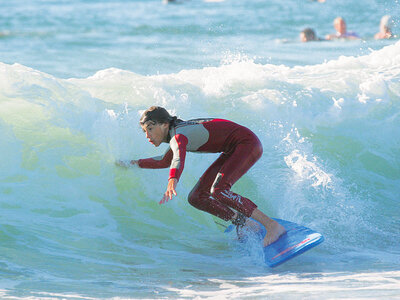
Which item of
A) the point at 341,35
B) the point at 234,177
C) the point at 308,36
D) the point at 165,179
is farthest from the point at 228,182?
the point at 341,35

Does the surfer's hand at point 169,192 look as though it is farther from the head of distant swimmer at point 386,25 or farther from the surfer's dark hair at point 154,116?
the head of distant swimmer at point 386,25

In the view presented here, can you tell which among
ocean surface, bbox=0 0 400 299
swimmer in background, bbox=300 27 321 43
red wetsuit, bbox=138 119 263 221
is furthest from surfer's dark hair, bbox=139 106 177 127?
swimmer in background, bbox=300 27 321 43

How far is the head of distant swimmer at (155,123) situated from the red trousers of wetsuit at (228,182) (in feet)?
1.87

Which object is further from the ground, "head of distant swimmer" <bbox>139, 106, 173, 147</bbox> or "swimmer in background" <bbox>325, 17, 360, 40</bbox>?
"swimmer in background" <bbox>325, 17, 360, 40</bbox>

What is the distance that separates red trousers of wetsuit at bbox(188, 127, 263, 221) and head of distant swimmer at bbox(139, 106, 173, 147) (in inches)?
22.5

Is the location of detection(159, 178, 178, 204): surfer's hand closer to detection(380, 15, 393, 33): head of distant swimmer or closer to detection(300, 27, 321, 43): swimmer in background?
detection(380, 15, 393, 33): head of distant swimmer

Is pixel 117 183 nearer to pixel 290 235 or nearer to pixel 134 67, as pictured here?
pixel 290 235

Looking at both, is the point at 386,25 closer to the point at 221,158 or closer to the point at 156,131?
the point at 221,158

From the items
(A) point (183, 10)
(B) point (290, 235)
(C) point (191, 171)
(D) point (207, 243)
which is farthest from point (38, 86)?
(A) point (183, 10)

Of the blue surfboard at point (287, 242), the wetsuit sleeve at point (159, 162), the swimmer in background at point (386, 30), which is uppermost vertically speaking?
the swimmer in background at point (386, 30)

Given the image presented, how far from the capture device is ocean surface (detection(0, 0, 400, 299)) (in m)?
4.41

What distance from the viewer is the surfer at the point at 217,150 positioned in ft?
14.8

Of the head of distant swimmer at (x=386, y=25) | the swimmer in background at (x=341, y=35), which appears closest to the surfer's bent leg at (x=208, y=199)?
the head of distant swimmer at (x=386, y=25)

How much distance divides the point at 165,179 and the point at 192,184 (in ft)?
1.11
